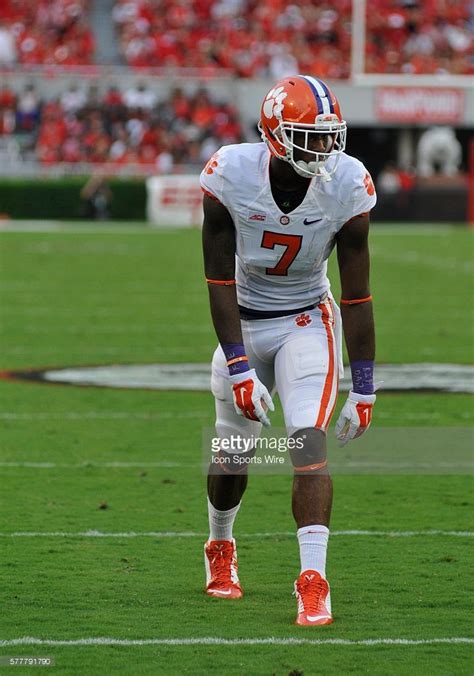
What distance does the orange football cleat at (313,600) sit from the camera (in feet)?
14.9

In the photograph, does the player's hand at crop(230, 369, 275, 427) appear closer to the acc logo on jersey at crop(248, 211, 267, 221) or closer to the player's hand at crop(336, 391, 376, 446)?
the player's hand at crop(336, 391, 376, 446)

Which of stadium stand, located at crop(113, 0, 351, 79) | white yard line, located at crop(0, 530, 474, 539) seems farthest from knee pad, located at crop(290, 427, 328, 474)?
stadium stand, located at crop(113, 0, 351, 79)

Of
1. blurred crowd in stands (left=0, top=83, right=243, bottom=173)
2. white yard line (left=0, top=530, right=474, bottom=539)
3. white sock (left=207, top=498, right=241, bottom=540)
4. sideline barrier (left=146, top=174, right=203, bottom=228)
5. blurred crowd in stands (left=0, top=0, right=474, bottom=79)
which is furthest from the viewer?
blurred crowd in stands (left=0, top=0, right=474, bottom=79)

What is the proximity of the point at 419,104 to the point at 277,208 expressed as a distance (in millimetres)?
31171

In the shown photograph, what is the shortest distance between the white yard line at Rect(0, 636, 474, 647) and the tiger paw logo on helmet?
65.5 inches

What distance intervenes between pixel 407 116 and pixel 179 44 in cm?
570

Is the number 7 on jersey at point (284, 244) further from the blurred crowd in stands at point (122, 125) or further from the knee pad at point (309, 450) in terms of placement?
the blurred crowd in stands at point (122, 125)

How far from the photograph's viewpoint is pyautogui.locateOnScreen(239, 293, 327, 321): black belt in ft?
16.4

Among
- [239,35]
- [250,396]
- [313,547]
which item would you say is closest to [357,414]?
[250,396]

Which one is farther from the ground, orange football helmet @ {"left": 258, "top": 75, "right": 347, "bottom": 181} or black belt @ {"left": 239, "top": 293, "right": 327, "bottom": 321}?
orange football helmet @ {"left": 258, "top": 75, "right": 347, "bottom": 181}

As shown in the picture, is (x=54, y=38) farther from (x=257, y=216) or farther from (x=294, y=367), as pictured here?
(x=294, y=367)

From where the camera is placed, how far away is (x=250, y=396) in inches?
187

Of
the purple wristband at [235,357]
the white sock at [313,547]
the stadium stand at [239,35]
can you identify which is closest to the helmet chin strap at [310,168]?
the purple wristband at [235,357]

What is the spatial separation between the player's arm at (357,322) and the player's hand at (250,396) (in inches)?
11.0
